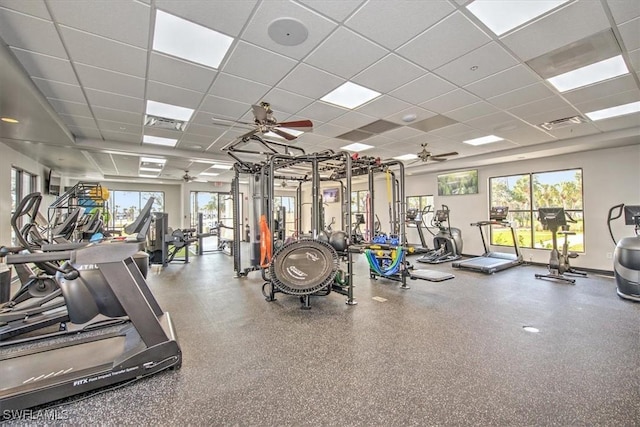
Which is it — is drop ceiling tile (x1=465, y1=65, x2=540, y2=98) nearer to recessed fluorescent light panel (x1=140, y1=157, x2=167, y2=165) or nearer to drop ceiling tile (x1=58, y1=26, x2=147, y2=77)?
drop ceiling tile (x1=58, y1=26, x2=147, y2=77)

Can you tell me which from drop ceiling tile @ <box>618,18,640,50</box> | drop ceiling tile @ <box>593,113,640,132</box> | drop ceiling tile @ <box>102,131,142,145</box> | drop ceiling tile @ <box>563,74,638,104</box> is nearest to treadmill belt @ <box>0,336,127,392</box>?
drop ceiling tile @ <box>102,131,142,145</box>

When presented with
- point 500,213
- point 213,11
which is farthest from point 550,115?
point 213,11

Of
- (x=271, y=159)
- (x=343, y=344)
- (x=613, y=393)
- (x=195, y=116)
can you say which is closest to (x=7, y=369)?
(x=343, y=344)

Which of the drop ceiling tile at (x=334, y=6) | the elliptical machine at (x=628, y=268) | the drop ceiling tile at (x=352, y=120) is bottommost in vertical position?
the elliptical machine at (x=628, y=268)

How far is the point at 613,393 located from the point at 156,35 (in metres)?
4.87

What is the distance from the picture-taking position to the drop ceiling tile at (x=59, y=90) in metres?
3.39

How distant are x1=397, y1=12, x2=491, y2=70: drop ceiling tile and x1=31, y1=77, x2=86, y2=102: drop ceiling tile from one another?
414cm

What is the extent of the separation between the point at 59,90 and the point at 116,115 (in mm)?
922

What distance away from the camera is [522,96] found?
3.97m

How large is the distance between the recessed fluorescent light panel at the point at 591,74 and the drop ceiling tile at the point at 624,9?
83cm

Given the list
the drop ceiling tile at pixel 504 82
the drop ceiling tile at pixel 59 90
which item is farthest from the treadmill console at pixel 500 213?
the drop ceiling tile at pixel 59 90

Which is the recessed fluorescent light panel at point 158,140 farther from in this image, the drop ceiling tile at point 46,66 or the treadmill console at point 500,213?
the treadmill console at point 500,213

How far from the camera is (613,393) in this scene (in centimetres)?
205

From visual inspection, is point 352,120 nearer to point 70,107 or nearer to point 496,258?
point 70,107
